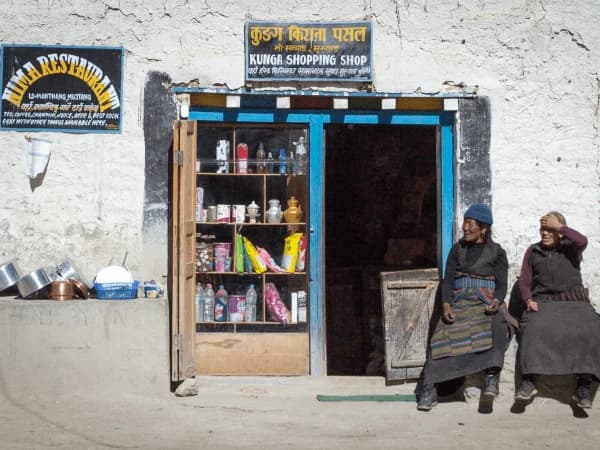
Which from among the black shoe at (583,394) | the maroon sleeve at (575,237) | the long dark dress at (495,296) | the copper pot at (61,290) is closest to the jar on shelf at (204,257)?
the copper pot at (61,290)

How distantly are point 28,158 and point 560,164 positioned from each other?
14.2 feet

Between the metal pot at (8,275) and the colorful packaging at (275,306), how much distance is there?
205 centimetres

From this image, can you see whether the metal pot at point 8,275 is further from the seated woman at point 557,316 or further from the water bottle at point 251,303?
the seated woman at point 557,316

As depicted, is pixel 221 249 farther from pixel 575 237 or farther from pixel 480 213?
pixel 575 237

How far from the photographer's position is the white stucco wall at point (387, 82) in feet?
23.3

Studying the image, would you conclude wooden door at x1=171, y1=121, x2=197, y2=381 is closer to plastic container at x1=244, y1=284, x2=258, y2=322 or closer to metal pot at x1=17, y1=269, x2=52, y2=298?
plastic container at x1=244, y1=284, x2=258, y2=322

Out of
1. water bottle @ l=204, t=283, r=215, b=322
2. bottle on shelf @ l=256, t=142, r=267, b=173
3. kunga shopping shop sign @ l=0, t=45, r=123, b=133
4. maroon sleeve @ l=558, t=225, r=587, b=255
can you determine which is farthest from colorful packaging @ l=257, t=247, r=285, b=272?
maroon sleeve @ l=558, t=225, r=587, b=255

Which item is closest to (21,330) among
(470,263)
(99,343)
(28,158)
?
(99,343)

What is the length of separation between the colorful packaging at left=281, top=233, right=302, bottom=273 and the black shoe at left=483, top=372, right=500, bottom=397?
1858 mm

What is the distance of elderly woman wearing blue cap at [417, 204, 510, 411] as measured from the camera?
21.6 feet

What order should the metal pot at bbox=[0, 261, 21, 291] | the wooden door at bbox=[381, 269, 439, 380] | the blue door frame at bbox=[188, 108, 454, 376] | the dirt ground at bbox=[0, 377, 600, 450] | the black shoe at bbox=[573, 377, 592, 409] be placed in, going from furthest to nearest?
1. the blue door frame at bbox=[188, 108, 454, 376]
2. the wooden door at bbox=[381, 269, 439, 380]
3. the metal pot at bbox=[0, 261, 21, 291]
4. the black shoe at bbox=[573, 377, 592, 409]
5. the dirt ground at bbox=[0, 377, 600, 450]

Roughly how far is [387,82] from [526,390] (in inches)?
105

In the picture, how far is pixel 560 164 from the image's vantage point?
7109 millimetres

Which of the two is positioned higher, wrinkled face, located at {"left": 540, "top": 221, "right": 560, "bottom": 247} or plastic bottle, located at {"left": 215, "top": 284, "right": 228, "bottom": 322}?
wrinkled face, located at {"left": 540, "top": 221, "right": 560, "bottom": 247}
